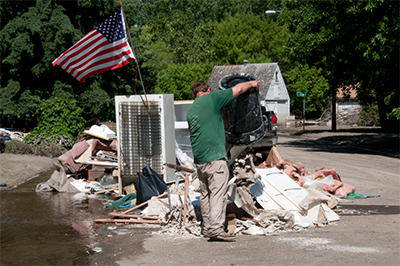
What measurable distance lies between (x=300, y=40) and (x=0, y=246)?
1940 centimetres

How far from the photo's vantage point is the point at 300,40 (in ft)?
73.0

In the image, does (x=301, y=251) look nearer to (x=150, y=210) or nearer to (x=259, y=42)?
(x=150, y=210)

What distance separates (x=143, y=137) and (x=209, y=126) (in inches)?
148

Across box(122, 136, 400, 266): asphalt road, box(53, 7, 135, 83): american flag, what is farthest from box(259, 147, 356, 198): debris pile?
box(53, 7, 135, 83): american flag

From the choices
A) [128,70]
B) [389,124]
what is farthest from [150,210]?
[389,124]

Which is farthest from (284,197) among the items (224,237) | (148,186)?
(148,186)

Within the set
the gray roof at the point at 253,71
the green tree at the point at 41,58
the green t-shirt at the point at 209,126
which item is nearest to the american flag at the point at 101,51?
the green t-shirt at the point at 209,126

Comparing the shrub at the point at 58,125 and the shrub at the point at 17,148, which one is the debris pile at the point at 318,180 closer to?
the shrub at the point at 58,125

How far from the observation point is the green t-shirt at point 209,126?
5.75m

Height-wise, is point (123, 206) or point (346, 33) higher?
point (346, 33)

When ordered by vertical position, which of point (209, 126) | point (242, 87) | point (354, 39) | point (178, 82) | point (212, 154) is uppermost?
point (178, 82)

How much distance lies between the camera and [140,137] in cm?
925

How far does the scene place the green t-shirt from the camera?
18.9 ft

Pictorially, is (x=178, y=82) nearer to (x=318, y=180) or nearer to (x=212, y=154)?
(x=318, y=180)
